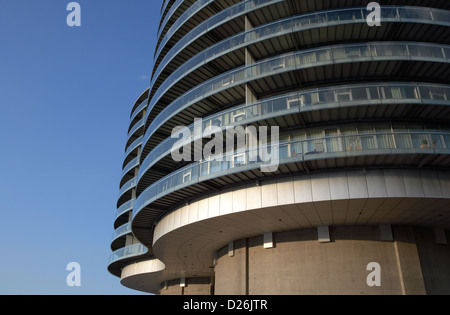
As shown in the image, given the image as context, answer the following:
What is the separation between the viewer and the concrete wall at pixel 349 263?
52.8 feet

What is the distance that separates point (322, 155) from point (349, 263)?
5988mm

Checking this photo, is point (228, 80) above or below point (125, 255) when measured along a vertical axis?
above

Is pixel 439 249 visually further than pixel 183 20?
No

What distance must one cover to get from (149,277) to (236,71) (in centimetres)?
2495

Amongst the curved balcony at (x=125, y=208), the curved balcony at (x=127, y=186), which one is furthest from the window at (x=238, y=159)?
the curved balcony at (x=127, y=186)

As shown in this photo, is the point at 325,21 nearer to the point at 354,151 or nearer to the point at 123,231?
the point at 354,151

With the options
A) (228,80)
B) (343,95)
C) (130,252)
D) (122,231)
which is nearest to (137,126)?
(122,231)

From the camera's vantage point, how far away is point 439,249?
17219 millimetres

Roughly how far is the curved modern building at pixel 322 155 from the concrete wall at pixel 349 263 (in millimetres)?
52

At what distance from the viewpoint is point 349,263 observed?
1662 centimetres

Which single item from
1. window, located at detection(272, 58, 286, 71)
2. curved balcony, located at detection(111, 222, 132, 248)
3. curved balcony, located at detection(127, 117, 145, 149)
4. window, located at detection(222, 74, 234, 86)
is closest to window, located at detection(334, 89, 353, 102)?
window, located at detection(272, 58, 286, 71)

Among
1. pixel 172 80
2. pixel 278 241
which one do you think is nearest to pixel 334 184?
pixel 278 241

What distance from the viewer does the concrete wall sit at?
52.8ft
